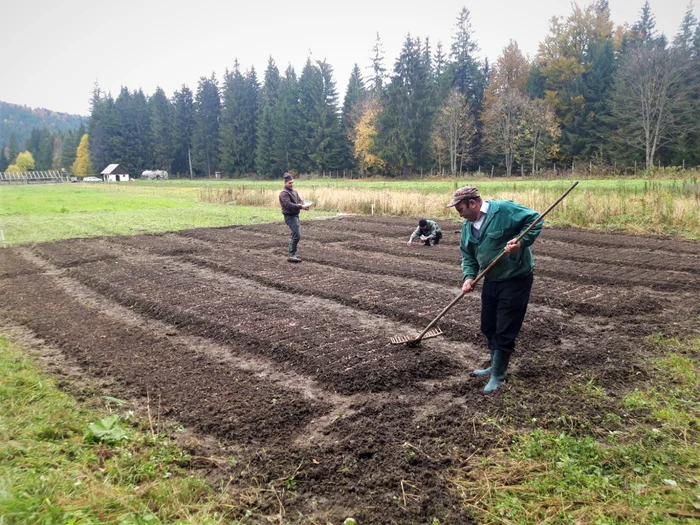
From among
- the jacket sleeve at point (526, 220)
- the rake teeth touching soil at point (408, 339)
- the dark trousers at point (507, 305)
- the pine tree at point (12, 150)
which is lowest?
the rake teeth touching soil at point (408, 339)

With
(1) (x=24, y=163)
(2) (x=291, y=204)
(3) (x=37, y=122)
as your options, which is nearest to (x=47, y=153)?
(1) (x=24, y=163)

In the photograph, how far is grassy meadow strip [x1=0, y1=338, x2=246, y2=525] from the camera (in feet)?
8.29

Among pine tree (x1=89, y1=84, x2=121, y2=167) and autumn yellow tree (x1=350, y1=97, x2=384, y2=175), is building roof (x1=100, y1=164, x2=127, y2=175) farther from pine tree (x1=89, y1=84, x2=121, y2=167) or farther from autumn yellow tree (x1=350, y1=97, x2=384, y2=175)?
autumn yellow tree (x1=350, y1=97, x2=384, y2=175)

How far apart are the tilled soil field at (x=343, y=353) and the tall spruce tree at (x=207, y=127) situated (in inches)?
2422

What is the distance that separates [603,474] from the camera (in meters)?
3.00

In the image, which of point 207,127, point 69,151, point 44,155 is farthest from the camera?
point 44,155

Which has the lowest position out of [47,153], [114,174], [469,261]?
[469,261]

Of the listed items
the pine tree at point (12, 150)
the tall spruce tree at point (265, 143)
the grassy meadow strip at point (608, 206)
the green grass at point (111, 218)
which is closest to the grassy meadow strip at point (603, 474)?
the grassy meadow strip at point (608, 206)

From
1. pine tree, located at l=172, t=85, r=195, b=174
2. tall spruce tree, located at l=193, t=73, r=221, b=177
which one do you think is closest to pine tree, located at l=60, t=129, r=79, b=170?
pine tree, located at l=172, t=85, r=195, b=174

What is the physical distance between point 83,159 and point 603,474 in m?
94.4

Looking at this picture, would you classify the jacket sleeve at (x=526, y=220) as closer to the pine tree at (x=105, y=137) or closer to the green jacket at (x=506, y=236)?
the green jacket at (x=506, y=236)

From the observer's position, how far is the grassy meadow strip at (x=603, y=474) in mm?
2652

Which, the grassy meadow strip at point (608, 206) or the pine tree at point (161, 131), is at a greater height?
the pine tree at point (161, 131)

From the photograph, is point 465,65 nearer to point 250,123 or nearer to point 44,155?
point 250,123
